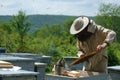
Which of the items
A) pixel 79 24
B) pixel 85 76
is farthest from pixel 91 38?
pixel 85 76

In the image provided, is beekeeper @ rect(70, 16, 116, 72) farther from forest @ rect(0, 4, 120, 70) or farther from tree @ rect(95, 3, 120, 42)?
tree @ rect(95, 3, 120, 42)

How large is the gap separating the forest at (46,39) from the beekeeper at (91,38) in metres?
1.96

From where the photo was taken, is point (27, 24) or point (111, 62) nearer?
point (111, 62)

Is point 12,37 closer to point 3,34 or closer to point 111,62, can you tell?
point 3,34

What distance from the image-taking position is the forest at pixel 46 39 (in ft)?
66.7

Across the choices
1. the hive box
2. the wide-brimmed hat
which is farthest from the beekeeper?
the hive box

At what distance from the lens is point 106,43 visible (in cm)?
845

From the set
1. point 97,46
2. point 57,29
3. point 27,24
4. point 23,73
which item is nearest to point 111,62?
point 97,46

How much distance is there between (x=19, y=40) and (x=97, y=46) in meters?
15.8

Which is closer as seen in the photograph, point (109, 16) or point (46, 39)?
point (46, 39)

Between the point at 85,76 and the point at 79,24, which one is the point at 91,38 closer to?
the point at 79,24

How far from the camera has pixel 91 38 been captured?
900 centimetres

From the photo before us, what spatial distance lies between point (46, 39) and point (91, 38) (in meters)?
20.4

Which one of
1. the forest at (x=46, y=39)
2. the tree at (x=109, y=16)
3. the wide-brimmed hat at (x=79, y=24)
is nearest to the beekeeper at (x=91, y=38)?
the wide-brimmed hat at (x=79, y=24)
